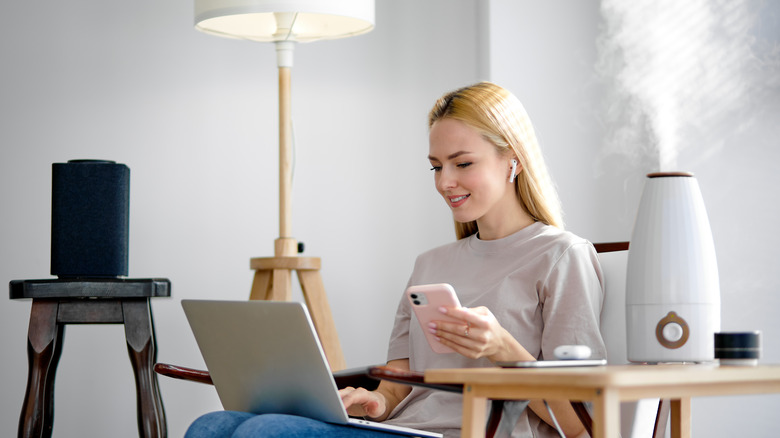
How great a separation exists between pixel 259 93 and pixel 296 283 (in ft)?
2.47

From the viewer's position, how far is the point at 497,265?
183 centimetres

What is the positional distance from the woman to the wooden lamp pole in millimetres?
942

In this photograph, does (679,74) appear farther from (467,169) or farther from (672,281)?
(672,281)

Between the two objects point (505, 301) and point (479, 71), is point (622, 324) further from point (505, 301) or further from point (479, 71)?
point (479, 71)

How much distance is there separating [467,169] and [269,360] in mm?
549

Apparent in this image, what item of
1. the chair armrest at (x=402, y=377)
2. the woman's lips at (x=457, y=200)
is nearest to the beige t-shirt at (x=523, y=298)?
the woman's lips at (x=457, y=200)

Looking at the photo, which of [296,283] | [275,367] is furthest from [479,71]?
[275,367]

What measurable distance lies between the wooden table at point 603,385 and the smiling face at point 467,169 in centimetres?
67

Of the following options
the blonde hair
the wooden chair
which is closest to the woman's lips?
the blonde hair

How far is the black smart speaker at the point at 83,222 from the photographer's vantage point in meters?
2.56

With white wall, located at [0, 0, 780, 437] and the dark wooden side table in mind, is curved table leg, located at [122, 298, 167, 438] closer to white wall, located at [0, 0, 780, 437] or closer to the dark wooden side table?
the dark wooden side table

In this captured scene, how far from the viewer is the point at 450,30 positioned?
3543 millimetres

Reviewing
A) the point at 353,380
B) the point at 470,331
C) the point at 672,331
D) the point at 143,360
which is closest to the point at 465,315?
the point at 470,331

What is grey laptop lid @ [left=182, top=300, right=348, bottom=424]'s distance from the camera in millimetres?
1459
